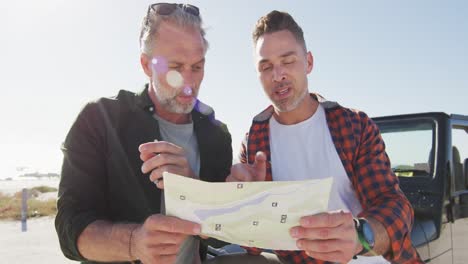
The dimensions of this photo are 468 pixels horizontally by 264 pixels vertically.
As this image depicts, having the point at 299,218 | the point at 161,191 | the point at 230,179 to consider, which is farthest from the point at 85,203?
the point at 299,218

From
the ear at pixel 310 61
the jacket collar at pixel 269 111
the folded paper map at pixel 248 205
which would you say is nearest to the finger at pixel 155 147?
the folded paper map at pixel 248 205

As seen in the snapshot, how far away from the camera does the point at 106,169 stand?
182cm

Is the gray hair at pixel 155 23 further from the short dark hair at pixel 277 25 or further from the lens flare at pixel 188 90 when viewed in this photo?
the short dark hair at pixel 277 25

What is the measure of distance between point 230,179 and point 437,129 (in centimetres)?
254

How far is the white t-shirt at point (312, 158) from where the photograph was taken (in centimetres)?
218

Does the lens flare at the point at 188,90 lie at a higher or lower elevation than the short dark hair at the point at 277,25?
lower

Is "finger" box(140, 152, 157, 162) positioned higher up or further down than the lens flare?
further down

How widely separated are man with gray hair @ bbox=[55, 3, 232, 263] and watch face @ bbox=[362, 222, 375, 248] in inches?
26.5

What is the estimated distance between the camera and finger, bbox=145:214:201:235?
4.17 feet

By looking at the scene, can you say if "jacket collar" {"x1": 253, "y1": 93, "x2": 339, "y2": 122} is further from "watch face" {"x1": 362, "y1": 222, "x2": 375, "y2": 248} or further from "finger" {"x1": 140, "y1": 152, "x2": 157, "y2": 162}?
"finger" {"x1": 140, "y1": 152, "x2": 157, "y2": 162}

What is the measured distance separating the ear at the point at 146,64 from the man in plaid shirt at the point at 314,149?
0.67 m

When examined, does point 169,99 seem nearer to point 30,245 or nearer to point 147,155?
point 147,155

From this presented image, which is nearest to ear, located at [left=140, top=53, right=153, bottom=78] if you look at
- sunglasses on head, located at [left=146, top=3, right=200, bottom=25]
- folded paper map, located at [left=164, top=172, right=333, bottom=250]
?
sunglasses on head, located at [left=146, top=3, right=200, bottom=25]

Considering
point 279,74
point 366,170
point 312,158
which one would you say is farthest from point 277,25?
point 366,170
